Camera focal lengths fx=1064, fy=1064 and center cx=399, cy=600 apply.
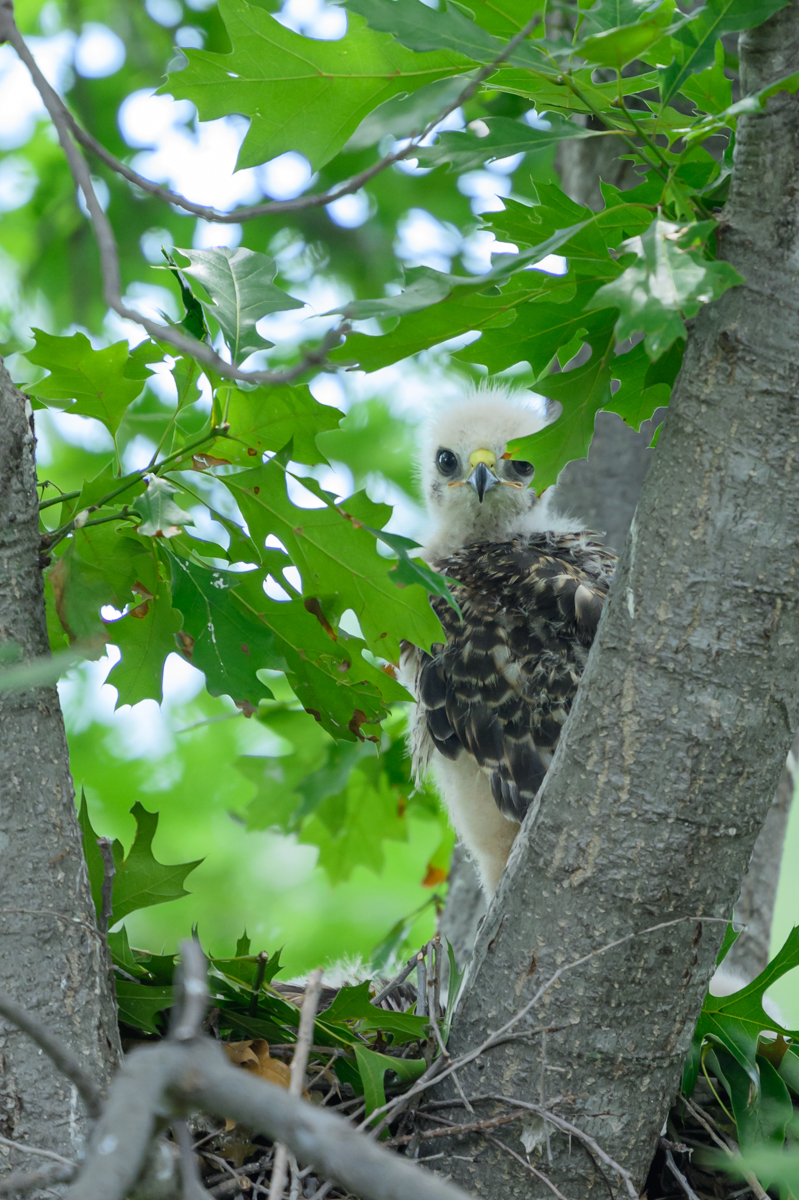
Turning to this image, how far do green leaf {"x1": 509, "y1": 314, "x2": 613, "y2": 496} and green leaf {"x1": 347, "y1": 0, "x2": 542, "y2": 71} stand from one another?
1.76 ft

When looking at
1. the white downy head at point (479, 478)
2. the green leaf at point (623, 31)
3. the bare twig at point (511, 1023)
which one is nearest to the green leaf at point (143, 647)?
the bare twig at point (511, 1023)

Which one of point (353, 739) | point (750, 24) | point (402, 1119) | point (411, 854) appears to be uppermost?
point (750, 24)

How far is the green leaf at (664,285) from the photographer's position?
1.38 m

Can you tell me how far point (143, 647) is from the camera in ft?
7.02

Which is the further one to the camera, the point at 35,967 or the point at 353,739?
the point at 353,739

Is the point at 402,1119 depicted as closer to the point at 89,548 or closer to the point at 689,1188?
the point at 689,1188

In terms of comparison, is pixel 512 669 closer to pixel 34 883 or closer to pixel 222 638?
pixel 222 638

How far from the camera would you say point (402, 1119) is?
1.99 metres

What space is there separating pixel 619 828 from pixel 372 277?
391 centimetres

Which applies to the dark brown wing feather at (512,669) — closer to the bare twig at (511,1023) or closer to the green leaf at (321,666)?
the green leaf at (321,666)

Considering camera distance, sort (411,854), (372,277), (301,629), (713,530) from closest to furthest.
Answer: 1. (713,530)
2. (301,629)
3. (372,277)
4. (411,854)

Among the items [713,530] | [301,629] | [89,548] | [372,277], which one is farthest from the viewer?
[372,277]

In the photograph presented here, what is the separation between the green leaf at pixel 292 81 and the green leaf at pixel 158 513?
64 centimetres

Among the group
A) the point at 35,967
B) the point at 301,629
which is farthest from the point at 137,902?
the point at 301,629
